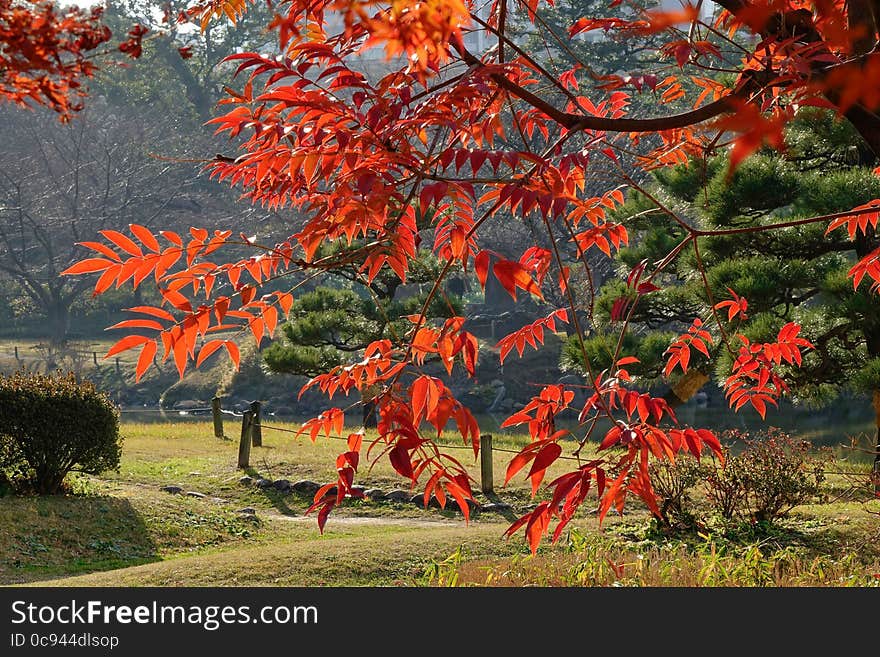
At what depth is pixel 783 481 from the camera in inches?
311

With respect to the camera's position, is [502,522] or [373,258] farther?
[502,522]

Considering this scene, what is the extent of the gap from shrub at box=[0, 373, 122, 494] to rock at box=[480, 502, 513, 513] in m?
4.02

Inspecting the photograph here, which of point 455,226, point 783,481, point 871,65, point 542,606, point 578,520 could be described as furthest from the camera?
point 578,520

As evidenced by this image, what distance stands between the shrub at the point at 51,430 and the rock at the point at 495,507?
4018 millimetres

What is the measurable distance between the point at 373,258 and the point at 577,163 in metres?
0.66

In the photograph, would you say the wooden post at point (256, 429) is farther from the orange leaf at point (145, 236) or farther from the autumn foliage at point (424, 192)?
the orange leaf at point (145, 236)

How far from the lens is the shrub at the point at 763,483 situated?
792 cm

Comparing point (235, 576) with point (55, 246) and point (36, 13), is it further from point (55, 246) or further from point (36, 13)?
point (55, 246)

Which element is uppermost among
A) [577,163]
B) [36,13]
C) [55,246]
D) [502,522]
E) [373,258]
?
[55,246]

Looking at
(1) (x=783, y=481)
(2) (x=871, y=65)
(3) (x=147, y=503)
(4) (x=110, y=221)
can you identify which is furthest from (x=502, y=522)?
(4) (x=110, y=221)

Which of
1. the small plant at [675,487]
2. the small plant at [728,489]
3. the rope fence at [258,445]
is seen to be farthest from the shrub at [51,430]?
the small plant at [728,489]

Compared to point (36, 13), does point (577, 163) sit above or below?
below

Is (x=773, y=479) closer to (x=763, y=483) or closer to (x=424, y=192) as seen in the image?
(x=763, y=483)

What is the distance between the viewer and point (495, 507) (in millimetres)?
10195
